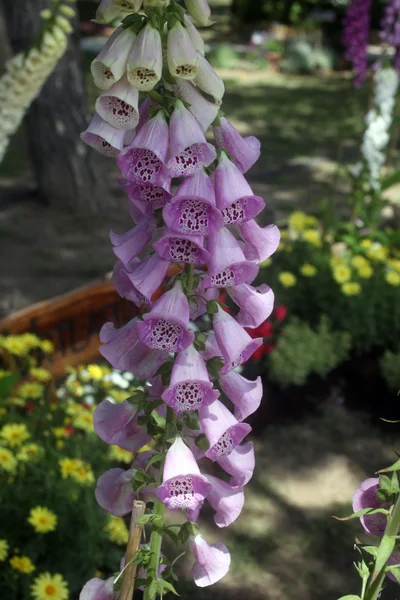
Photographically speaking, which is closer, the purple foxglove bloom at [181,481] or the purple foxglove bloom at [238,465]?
the purple foxglove bloom at [181,481]

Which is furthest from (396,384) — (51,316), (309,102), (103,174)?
(309,102)

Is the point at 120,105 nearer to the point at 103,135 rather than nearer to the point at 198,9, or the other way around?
the point at 103,135

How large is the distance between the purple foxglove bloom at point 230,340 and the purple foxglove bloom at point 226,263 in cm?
9

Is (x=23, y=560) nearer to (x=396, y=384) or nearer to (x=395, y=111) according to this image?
(x=396, y=384)

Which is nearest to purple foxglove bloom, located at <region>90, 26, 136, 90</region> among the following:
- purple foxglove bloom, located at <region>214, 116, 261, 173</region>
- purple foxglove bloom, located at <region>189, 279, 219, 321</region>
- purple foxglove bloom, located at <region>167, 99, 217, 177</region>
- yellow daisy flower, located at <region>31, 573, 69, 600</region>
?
purple foxglove bloom, located at <region>167, 99, 217, 177</region>

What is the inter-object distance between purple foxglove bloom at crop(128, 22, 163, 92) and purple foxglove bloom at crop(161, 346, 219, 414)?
0.54m

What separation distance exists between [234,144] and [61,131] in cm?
625

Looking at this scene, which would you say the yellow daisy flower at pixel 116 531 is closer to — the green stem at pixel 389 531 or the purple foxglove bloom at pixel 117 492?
the purple foxglove bloom at pixel 117 492

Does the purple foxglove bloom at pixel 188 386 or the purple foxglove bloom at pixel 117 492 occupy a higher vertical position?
the purple foxglove bloom at pixel 188 386

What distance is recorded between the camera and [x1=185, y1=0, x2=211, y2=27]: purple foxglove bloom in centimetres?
139

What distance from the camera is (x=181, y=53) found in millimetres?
1277

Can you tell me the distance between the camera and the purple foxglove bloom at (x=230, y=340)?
4.84 feet

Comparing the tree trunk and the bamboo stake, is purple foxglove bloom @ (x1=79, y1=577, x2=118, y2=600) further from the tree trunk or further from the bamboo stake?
the tree trunk

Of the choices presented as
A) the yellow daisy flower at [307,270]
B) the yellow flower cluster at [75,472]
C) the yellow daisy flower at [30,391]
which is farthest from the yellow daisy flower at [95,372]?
the yellow daisy flower at [307,270]
